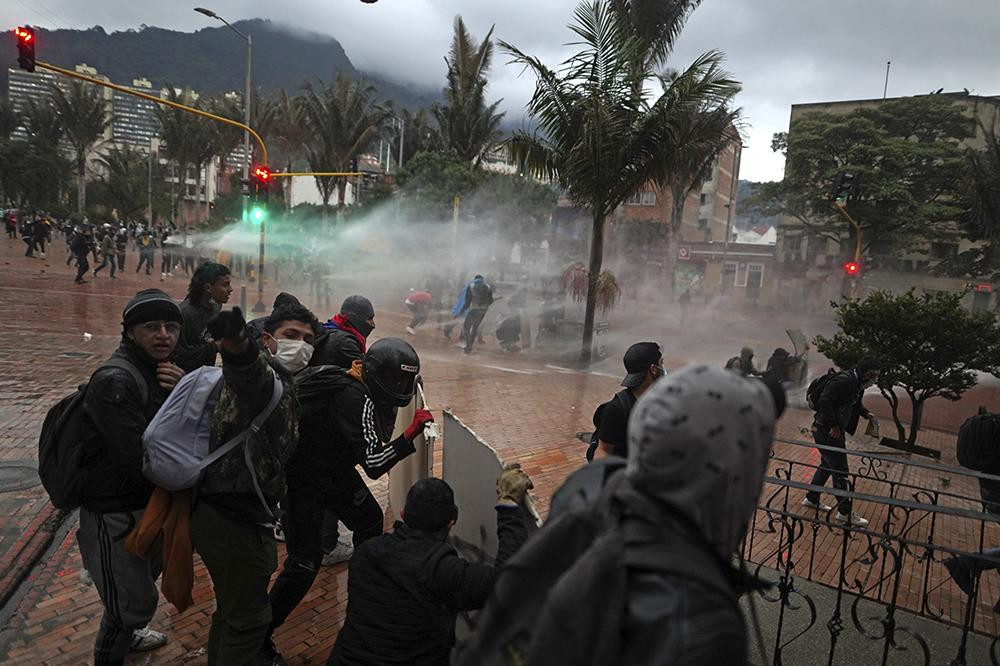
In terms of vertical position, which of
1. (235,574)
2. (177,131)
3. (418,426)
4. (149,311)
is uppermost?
(177,131)

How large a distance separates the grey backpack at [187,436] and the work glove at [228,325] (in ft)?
1.25

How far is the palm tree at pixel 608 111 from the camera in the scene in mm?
12320

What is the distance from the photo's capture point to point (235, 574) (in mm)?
2582

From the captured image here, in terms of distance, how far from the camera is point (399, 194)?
91.5 feet

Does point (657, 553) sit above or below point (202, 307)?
above

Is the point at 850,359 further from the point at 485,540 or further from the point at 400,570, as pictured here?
the point at 400,570

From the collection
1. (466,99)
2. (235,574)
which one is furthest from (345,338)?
(466,99)

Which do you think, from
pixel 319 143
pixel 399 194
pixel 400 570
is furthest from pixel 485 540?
pixel 319 143

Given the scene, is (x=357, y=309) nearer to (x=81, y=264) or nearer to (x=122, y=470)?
(x=122, y=470)

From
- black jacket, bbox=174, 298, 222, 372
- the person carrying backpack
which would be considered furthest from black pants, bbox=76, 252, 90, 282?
the person carrying backpack

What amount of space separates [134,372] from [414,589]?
4.81 ft

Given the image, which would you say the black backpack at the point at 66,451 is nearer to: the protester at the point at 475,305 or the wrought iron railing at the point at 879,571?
the wrought iron railing at the point at 879,571

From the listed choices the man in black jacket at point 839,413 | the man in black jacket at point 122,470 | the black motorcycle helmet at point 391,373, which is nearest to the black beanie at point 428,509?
the black motorcycle helmet at point 391,373

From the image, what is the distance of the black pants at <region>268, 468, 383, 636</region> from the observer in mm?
3152
